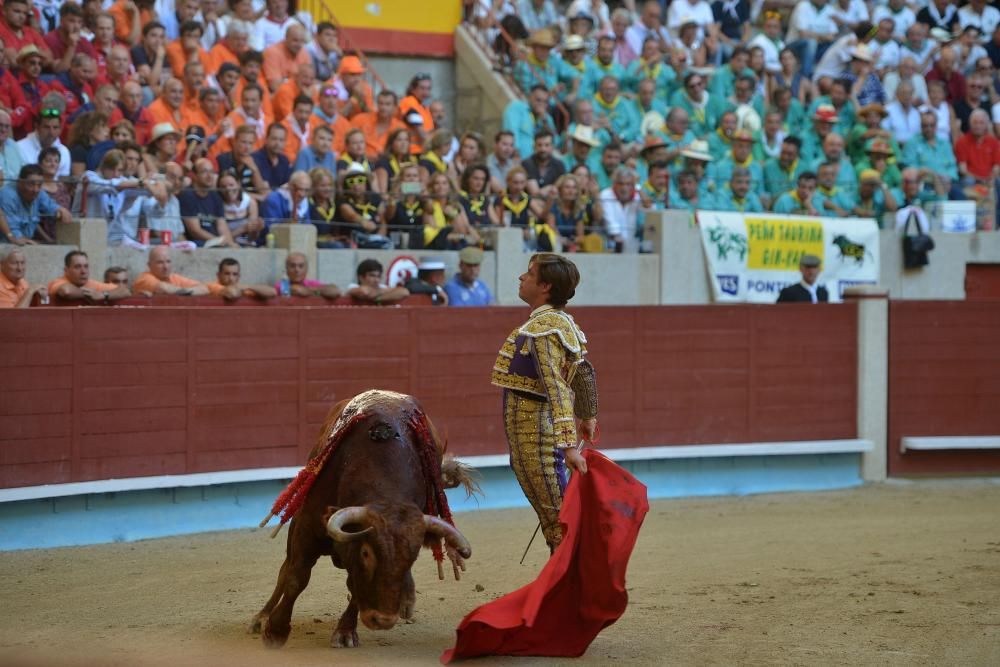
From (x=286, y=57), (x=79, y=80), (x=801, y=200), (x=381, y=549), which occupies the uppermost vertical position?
(x=286, y=57)

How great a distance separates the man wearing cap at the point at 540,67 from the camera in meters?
13.1

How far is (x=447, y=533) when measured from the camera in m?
5.00

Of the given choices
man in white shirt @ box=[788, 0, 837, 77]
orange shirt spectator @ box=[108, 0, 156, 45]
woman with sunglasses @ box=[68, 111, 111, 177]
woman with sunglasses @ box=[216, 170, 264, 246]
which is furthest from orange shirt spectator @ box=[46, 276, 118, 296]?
man in white shirt @ box=[788, 0, 837, 77]

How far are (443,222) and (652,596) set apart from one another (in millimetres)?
4647

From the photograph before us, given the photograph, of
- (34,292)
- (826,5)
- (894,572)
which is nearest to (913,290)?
(826,5)

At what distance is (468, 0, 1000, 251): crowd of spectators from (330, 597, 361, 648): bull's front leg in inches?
238

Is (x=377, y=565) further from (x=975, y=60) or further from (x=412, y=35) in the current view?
A: (x=975, y=60)

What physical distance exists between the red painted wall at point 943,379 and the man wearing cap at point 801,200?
1634 mm

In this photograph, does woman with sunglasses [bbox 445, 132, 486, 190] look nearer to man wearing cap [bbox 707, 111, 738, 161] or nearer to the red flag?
man wearing cap [bbox 707, 111, 738, 161]

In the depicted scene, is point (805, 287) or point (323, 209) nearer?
point (323, 209)

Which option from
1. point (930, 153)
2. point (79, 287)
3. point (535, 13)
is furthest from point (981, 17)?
point (79, 287)

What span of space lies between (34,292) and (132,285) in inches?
37.9

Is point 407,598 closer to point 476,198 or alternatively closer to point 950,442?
point 476,198

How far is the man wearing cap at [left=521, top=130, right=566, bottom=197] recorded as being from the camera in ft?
37.7
